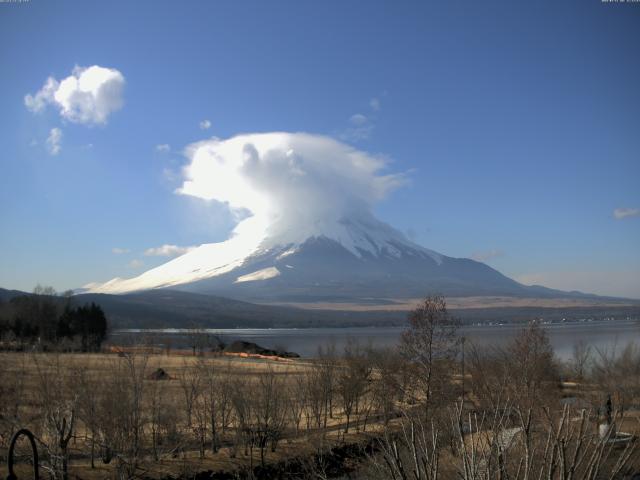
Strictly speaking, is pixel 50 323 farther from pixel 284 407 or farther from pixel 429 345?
pixel 429 345

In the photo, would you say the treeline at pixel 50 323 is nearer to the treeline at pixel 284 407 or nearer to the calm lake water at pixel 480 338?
the calm lake water at pixel 480 338

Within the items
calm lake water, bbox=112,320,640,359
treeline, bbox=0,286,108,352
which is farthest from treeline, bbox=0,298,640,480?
treeline, bbox=0,286,108,352

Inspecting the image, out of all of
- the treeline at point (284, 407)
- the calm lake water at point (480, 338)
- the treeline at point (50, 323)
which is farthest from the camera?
the treeline at point (50, 323)

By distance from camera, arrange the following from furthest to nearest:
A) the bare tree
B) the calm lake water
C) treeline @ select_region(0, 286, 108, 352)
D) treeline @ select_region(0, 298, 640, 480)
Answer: treeline @ select_region(0, 286, 108, 352)
the calm lake water
the bare tree
treeline @ select_region(0, 298, 640, 480)

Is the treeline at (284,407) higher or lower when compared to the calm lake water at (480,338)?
higher

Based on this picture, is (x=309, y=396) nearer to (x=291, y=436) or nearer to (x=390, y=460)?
(x=291, y=436)

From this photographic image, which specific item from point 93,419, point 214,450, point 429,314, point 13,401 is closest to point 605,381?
point 429,314

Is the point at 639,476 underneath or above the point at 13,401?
underneath

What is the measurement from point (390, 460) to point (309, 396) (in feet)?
88.0

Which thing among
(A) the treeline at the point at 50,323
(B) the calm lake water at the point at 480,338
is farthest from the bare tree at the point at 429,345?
(A) the treeline at the point at 50,323

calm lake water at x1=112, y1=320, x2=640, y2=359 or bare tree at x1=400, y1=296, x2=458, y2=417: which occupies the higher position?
bare tree at x1=400, y1=296, x2=458, y2=417

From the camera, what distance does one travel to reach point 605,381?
35188 mm

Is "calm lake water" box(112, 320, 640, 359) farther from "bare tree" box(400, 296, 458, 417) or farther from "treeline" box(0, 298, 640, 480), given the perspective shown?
"treeline" box(0, 298, 640, 480)

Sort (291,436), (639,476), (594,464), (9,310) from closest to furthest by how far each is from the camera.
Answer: (594,464), (639,476), (291,436), (9,310)
